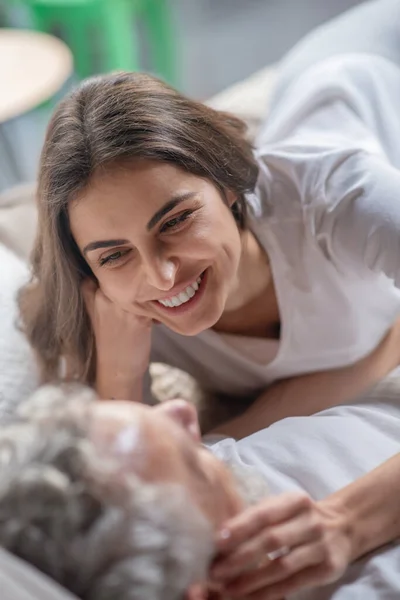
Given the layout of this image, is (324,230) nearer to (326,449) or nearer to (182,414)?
(326,449)

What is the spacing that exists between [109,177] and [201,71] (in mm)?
2115

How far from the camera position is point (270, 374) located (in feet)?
4.42

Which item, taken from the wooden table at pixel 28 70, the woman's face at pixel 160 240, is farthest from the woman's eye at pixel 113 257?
the wooden table at pixel 28 70

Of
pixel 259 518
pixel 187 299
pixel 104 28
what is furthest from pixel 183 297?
pixel 104 28

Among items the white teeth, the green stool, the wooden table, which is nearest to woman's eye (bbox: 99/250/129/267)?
the white teeth

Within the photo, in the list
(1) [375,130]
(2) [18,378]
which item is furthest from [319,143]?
(2) [18,378]

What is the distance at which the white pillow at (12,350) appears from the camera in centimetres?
127

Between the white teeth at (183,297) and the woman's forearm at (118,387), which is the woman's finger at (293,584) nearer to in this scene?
the white teeth at (183,297)

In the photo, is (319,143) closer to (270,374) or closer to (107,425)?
(270,374)

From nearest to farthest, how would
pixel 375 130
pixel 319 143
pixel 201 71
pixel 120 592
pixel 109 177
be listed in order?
pixel 120 592 < pixel 109 177 < pixel 319 143 < pixel 375 130 < pixel 201 71

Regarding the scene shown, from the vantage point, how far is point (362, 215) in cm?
111

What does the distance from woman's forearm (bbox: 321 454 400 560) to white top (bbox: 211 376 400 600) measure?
16 millimetres

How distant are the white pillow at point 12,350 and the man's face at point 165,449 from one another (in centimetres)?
57

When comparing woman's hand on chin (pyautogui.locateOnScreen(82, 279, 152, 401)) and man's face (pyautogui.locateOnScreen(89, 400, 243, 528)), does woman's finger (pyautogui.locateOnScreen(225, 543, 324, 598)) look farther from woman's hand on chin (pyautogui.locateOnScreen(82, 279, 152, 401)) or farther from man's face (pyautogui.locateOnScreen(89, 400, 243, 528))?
woman's hand on chin (pyautogui.locateOnScreen(82, 279, 152, 401))
